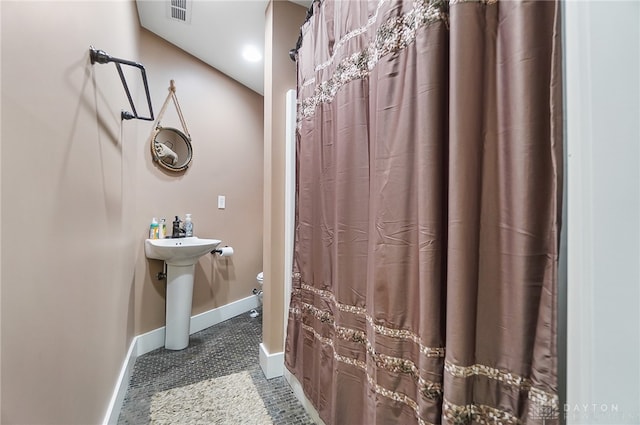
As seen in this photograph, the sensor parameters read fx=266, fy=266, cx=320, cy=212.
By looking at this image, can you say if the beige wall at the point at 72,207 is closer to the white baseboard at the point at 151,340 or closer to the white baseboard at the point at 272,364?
the white baseboard at the point at 151,340

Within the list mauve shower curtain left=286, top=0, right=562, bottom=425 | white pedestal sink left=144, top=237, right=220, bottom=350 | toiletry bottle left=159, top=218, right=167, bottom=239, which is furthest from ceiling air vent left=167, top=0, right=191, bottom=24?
white pedestal sink left=144, top=237, right=220, bottom=350

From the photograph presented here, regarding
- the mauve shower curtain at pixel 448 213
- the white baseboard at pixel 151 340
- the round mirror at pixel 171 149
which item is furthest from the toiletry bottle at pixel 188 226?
the mauve shower curtain at pixel 448 213

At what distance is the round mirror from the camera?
2.13m

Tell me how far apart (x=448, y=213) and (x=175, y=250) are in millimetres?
1819

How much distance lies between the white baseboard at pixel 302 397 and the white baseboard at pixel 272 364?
53mm

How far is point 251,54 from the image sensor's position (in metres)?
2.26

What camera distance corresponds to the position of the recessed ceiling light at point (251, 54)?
7.20 feet

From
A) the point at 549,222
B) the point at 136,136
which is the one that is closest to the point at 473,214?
the point at 549,222

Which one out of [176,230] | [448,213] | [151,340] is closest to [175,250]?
[176,230]

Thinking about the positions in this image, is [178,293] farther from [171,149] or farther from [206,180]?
[171,149]

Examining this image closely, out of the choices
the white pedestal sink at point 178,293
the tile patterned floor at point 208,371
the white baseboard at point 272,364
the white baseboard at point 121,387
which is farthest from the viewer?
the white pedestal sink at point 178,293

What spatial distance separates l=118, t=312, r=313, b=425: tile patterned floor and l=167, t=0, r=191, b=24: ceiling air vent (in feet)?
8.00

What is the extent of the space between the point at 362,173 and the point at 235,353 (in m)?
1.74

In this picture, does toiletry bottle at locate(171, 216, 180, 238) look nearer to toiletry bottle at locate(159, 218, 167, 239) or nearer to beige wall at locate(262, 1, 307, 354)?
toiletry bottle at locate(159, 218, 167, 239)
